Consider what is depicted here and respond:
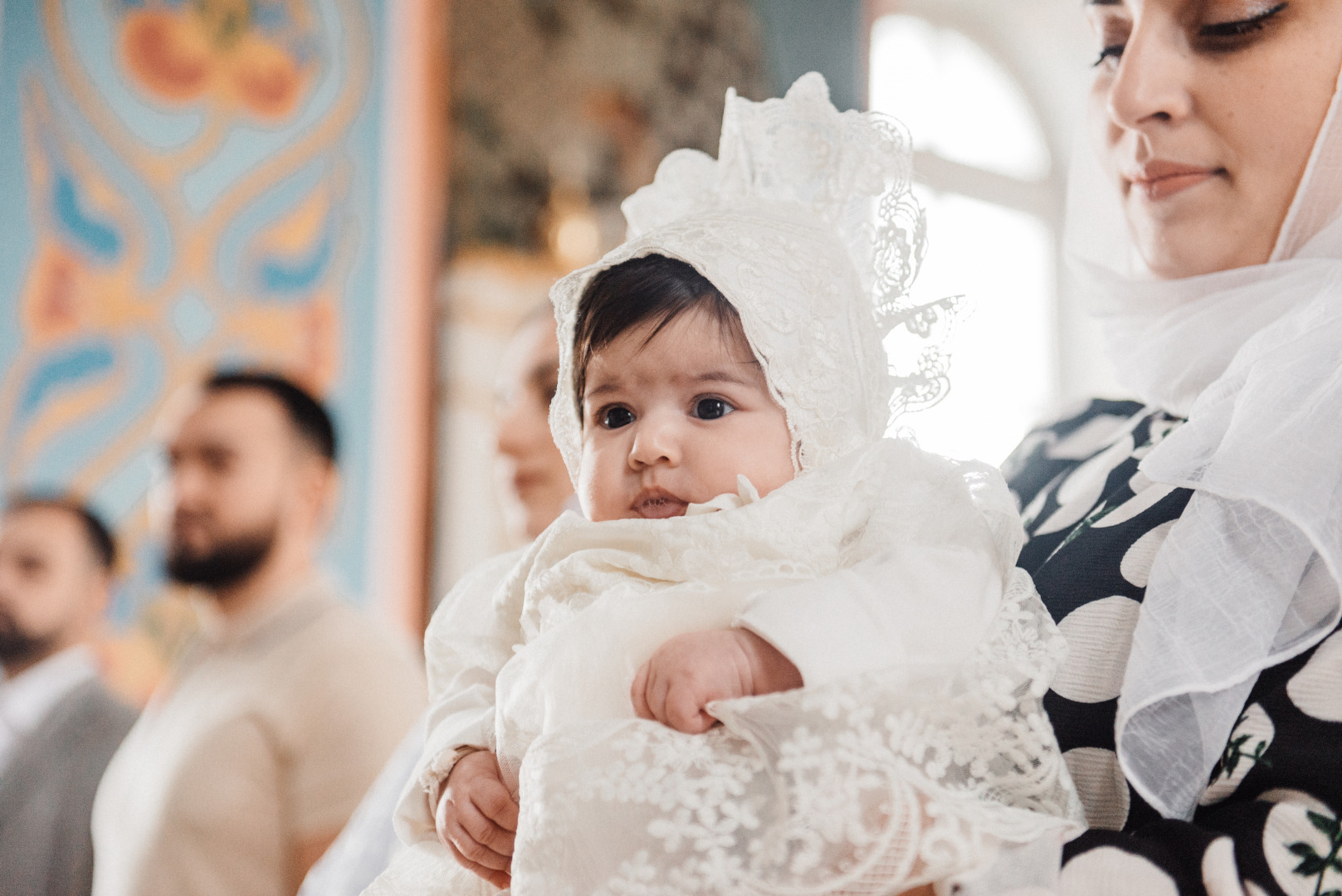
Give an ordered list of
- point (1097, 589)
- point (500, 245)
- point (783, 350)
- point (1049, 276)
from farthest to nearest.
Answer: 1. point (1049, 276)
2. point (500, 245)
3. point (783, 350)
4. point (1097, 589)

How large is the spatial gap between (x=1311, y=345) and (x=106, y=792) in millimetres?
2531

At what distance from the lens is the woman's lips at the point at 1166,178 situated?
1332mm

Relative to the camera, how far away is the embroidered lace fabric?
2.91ft

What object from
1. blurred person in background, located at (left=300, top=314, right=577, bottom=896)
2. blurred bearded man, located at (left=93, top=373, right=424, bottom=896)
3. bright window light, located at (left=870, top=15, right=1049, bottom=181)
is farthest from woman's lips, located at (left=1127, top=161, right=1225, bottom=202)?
bright window light, located at (left=870, top=15, right=1049, bottom=181)

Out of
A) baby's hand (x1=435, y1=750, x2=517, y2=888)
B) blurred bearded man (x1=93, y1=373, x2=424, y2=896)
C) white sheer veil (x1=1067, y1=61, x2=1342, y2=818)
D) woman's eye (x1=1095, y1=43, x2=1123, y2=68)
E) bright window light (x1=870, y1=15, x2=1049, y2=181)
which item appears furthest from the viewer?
bright window light (x1=870, y1=15, x2=1049, y2=181)

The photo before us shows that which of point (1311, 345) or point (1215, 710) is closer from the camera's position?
point (1215, 710)

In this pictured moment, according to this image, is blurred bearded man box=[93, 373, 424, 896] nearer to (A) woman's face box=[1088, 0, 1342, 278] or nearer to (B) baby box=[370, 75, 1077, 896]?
(B) baby box=[370, 75, 1077, 896]

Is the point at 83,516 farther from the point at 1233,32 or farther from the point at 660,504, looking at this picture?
the point at 1233,32

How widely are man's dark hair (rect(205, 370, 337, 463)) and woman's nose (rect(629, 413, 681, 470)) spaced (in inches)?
75.7

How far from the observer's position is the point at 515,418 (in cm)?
254

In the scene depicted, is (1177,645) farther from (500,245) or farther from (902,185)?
(500,245)

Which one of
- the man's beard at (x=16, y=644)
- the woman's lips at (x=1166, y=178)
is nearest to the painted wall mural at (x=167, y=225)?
the man's beard at (x=16, y=644)

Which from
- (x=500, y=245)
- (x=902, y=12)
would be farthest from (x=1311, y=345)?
(x=902, y=12)

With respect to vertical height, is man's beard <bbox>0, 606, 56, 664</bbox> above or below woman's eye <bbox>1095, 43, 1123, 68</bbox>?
below
